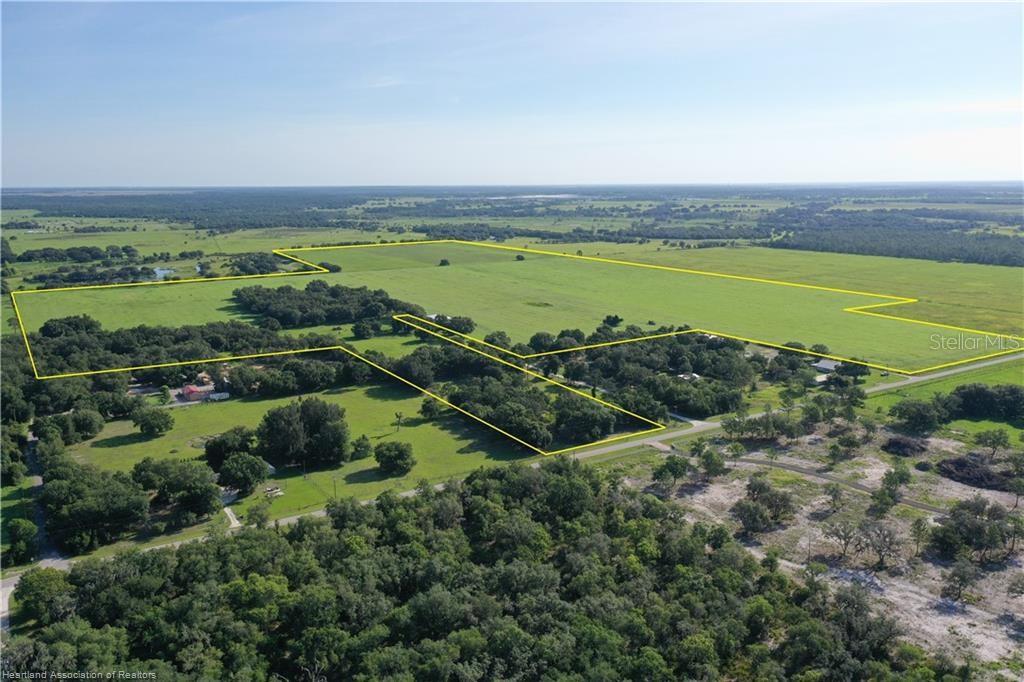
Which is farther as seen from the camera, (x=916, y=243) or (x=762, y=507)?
(x=916, y=243)

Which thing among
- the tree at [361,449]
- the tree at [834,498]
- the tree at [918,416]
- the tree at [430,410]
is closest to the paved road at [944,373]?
the tree at [918,416]

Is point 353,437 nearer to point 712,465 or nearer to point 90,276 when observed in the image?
point 712,465

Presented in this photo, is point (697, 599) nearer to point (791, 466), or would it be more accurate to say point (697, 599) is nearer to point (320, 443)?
point (791, 466)

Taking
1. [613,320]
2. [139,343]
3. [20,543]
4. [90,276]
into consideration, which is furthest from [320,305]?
[20,543]

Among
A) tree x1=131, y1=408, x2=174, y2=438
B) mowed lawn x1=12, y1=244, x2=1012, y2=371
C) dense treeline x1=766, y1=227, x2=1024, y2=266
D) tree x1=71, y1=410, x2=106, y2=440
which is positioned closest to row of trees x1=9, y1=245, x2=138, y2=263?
mowed lawn x1=12, y1=244, x2=1012, y2=371

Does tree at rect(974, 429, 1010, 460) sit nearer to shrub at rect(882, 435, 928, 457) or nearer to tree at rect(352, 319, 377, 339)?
shrub at rect(882, 435, 928, 457)
